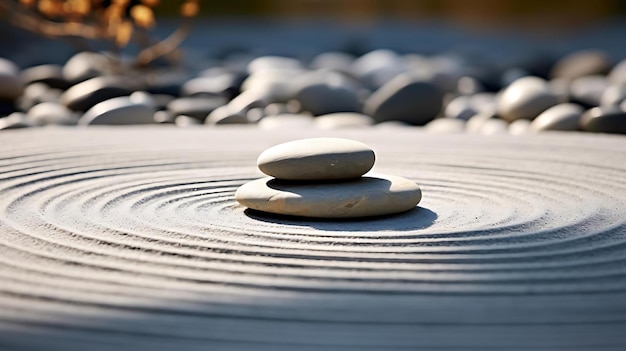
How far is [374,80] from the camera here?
249 inches

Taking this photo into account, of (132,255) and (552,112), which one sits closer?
(132,255)

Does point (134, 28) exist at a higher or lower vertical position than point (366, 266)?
higher

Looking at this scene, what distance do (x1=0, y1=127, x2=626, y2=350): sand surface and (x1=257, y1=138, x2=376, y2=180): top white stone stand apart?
0.42 feet

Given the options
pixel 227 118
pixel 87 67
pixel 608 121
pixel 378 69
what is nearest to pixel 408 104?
pixel 227 118

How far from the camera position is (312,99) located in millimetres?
4715

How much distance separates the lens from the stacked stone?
2.05 metres

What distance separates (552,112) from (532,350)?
281 cm

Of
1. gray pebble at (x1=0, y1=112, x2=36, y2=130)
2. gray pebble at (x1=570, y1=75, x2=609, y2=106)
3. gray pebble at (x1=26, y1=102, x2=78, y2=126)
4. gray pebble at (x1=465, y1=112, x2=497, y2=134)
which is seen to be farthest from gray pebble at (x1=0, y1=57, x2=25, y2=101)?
gray pebble at (x1=570, y1=75, x2=609, y2=106)

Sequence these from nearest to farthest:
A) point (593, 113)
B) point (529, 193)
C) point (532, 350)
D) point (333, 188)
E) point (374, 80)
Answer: point (532, 350) < point (333, 188) < point (529, 193) < point (593, 113) < point (374, 80)

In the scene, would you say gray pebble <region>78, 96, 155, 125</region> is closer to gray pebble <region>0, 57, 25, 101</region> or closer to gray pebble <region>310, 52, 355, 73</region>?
gray pebble <region>0, 57, 25, 101</region>

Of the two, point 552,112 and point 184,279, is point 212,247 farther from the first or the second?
point 552,112

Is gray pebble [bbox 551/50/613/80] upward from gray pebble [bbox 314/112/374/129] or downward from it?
upward

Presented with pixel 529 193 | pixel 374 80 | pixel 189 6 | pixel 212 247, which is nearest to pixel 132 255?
pixel 212 247

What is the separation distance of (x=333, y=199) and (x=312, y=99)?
2711 mm
